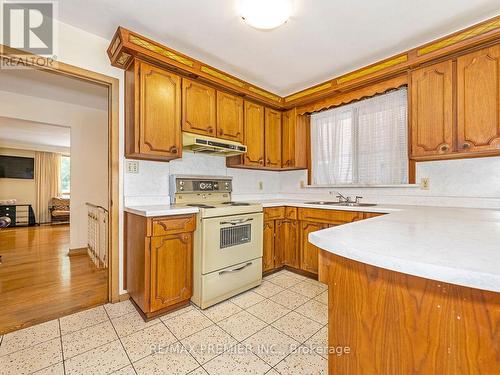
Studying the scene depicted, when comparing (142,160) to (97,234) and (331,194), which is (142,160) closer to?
(97,234)

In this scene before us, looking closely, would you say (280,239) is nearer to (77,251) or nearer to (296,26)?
(296,26)

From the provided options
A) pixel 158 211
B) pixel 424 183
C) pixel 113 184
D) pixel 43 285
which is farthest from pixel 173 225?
pixel 424 183

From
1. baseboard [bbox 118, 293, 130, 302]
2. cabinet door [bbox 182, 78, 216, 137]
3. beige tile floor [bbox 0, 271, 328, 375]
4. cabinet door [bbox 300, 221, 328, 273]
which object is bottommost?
beige tile floor [bbox 0, 271, 328, 375]

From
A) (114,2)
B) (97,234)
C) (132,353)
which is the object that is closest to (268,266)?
(132,353)

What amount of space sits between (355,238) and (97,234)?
12.5 ft

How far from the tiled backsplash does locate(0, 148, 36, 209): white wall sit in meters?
7.42

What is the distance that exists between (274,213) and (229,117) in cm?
126

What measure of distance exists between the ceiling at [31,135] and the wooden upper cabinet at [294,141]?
148 inches

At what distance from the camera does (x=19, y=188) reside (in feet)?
23.2

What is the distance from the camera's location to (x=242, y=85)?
109 inches

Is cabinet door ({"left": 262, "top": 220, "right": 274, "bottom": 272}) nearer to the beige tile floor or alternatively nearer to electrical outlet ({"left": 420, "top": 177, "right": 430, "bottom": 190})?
the beige tile floor

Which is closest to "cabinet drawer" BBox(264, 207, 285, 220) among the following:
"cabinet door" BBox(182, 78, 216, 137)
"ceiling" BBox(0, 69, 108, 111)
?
"cabinet door" BBox(182, 78, 216, 137)

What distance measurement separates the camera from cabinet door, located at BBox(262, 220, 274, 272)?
9.10 feet

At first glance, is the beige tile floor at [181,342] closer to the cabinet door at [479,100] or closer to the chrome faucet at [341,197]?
the chrome faucet at [341,197]
